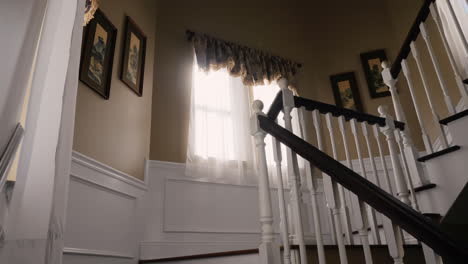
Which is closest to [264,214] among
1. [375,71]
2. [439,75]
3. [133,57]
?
[439,75]

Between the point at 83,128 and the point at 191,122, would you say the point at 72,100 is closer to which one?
the point at 83,128

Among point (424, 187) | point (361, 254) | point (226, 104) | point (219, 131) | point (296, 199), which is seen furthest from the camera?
point (226, 104)

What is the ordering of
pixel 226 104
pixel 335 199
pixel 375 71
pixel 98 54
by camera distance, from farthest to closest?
pixel 375 71
pixel 226 104
pixel 98 54
pixel 335 199

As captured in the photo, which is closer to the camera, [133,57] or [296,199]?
[296,199]

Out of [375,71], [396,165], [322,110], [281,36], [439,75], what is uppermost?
[281,36]

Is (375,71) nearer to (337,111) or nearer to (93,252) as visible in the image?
(337,111)

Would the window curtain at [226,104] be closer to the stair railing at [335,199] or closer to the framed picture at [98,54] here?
the framed picture at [98,54]

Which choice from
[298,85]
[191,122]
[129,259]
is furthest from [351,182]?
[298,85]

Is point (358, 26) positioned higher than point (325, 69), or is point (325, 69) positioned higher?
point (358, 26)

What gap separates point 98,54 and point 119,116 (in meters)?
0.50

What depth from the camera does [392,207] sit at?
116 centimetres

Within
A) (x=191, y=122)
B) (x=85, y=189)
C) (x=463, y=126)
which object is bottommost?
(x=85, y=189)

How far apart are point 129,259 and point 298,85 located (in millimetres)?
2727

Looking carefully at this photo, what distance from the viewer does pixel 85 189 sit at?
2.38 metres
